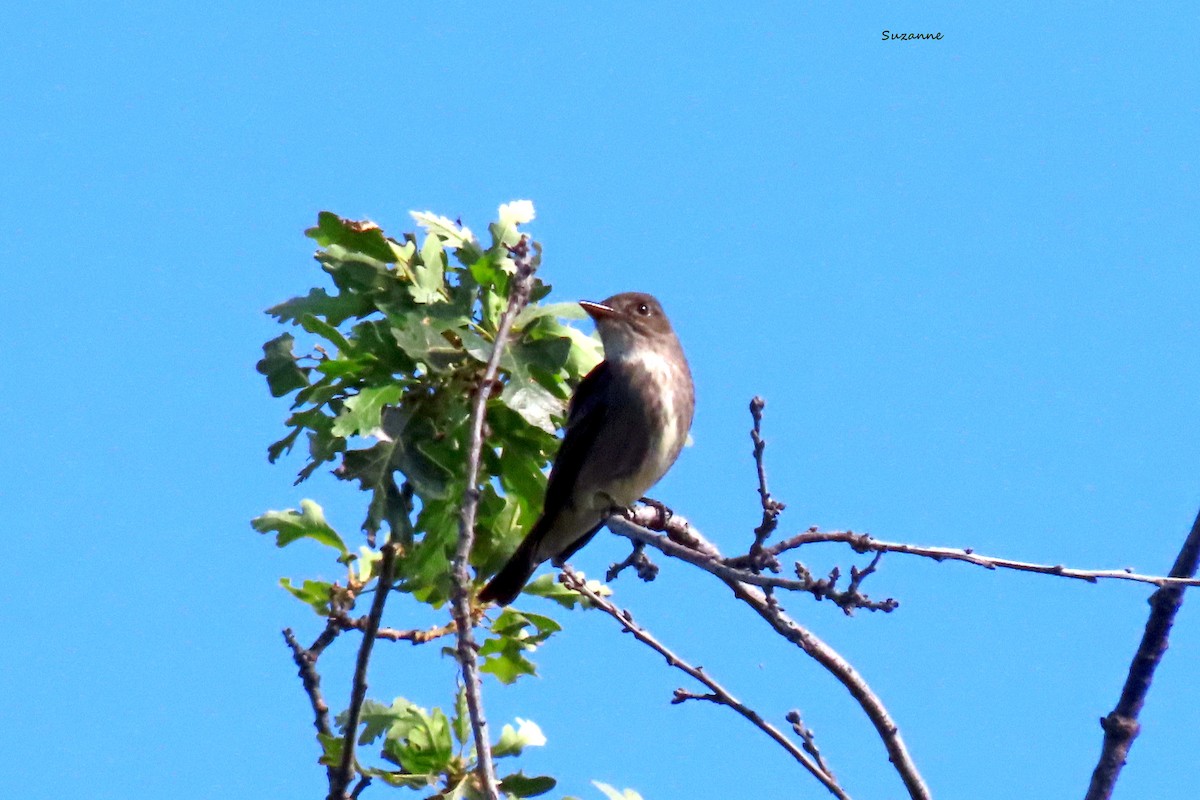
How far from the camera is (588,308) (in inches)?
317

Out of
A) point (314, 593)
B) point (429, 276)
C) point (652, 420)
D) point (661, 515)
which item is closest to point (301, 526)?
point (314, 593)

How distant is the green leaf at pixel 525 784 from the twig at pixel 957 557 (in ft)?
4.48

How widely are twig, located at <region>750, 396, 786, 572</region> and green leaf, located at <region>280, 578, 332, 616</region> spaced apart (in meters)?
1.75

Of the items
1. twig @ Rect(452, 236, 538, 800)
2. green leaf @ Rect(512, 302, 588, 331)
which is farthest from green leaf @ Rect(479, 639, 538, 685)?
twig @ Rect(452, 236, 538, 800)

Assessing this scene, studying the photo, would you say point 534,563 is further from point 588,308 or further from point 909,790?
point 909,790

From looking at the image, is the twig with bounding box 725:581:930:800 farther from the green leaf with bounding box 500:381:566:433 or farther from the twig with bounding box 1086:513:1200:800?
the green leaf with bounding box 500:381:566:433

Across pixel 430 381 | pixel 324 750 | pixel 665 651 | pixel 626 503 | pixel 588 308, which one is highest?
pixel 588 308

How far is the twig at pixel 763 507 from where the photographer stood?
4574mm

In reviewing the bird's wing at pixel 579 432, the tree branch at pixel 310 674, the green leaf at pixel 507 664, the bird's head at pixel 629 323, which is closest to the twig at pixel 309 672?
the tree branch at pixel 310 674

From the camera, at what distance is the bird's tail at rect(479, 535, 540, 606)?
20.7ft

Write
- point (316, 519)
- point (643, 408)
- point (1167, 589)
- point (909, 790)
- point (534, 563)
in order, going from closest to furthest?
1. point (1167, 589)
2. point (909, 790)
3. point (316, 519)
4. point (534, 563)
5. point (643, 408)

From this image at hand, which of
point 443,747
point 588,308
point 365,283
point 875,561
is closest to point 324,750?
point 443,747

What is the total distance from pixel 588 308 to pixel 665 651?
9.63 feet

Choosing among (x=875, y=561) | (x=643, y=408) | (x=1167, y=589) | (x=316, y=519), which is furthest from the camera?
(x=643, y=408)
